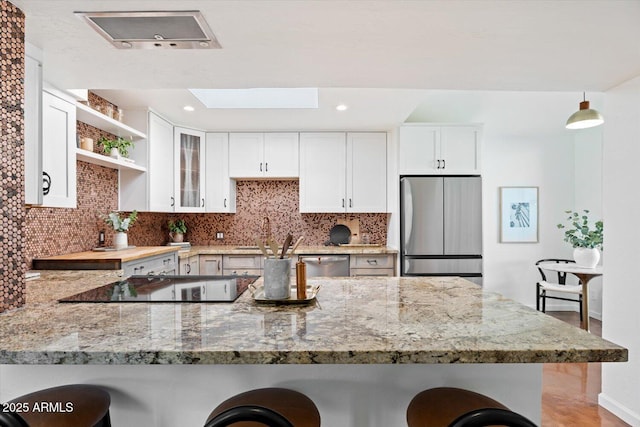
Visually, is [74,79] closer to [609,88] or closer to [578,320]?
[609,88]

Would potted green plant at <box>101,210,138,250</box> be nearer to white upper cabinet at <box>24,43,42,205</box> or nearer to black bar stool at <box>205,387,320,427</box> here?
white upper cabinet at <box>24,43,42,205</box>

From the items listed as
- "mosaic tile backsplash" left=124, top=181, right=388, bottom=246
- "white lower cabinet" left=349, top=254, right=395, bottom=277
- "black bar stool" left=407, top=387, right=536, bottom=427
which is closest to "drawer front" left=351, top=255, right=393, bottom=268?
"white lower cabinet" left=349, top=254, right=395, bottom=277

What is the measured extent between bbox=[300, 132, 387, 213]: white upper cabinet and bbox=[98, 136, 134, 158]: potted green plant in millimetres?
1953

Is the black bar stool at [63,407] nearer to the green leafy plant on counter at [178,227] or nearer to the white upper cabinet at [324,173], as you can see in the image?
the white upper cabinet at [324,173]

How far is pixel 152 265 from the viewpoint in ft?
10.3

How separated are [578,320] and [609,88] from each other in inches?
134

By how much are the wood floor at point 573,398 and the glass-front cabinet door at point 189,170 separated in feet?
12.9

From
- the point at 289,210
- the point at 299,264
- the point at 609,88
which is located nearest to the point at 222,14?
the point at 299,264

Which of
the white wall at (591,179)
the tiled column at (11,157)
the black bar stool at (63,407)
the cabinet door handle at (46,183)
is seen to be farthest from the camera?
the white wall at (591,179)

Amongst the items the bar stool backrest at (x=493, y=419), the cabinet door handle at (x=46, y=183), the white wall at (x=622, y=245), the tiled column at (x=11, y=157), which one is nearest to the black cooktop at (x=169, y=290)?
the tiled column at (x=11, y=157)

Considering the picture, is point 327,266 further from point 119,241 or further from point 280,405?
point 280,405

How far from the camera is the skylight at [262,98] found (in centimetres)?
348

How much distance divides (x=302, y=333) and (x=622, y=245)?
7.74 ft

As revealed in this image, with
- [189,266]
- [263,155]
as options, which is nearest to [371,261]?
[263,155]
